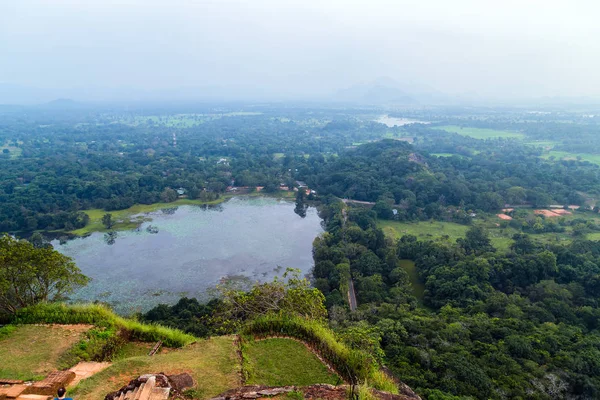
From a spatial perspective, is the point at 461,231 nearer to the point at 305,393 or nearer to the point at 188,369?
the point at 305,393

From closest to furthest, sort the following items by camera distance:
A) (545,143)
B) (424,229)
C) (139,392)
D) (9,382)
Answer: (139,392), (9,382), (424,229), (545,143)

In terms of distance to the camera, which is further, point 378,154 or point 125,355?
point 378,154

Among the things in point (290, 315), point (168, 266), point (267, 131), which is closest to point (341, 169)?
point (168, 266)

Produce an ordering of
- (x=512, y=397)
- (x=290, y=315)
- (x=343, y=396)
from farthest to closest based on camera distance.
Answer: (x=512, y=397) → (x=290, y=315) → (x=343, y=396)

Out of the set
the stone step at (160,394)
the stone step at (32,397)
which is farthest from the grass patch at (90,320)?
the stone step at (160,394)

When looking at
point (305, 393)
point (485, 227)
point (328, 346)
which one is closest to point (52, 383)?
point (305, 393)

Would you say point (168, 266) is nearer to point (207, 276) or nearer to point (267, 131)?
point (207, 276)
